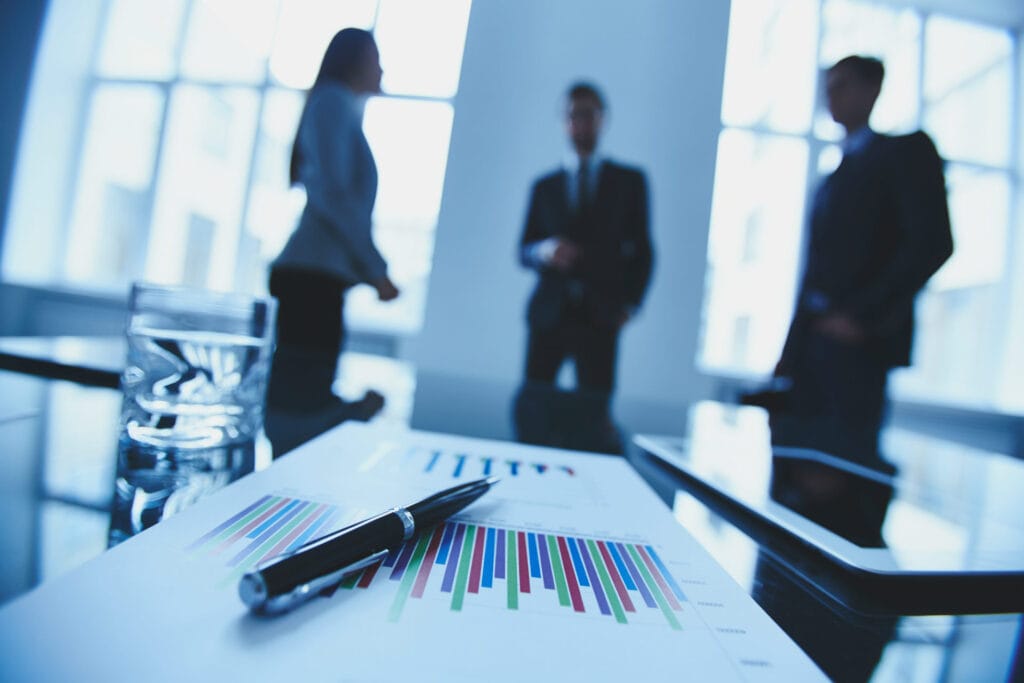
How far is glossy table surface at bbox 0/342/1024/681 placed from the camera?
7.6 inches

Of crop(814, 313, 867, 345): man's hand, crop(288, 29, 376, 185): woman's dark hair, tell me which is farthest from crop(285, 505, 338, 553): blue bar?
crop(814, 313, 867, 345): man's hand

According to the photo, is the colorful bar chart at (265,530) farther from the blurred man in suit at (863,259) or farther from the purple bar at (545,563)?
the blurred man in suit at (863,259)

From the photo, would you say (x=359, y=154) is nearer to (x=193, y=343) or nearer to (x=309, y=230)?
(x=309, y=230)

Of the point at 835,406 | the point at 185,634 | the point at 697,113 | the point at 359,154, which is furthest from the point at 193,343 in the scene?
the point at 697,113

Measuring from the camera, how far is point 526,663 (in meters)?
0.16

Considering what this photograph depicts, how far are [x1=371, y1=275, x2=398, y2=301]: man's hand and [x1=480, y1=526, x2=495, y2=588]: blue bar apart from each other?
109 centimetres

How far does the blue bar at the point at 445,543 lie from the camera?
0.75 ft

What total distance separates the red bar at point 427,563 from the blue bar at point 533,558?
43 millimetres

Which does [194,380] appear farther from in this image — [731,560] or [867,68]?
[867,68]

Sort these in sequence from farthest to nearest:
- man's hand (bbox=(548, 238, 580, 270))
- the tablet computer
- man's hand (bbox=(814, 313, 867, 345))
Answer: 1. man's hand (bbox=(548, 238, 580, 270))
2. man's hand (bbox=(814, 313, 867, 345))
3. the tablet computer

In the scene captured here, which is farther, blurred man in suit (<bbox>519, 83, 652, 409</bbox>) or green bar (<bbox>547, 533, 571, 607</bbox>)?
blurred man in suit (<bbox>519, 83, 652, 409</bbox>)

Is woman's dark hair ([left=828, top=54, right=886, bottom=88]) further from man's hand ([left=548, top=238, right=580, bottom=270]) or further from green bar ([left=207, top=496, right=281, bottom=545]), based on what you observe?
green bar ([left=207, top=496, right=281, bottom=545])

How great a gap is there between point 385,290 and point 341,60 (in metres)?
0.65

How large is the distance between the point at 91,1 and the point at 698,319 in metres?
4.40
